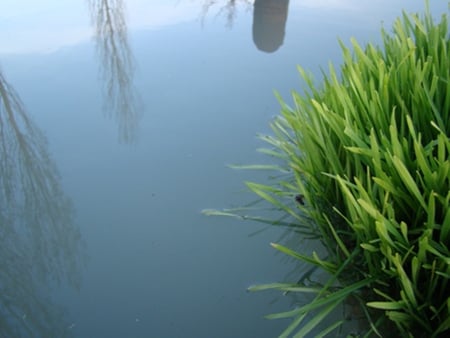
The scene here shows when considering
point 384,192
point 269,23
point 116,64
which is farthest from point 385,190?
point 269,23

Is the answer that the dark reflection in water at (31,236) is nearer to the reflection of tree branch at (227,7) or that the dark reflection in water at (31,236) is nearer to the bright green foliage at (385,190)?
the bright green foliage at (385,190)

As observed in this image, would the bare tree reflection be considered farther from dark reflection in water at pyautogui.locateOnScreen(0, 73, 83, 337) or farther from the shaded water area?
dark reflection in water at pyautogui.locateOnScreen(0, 73, 83, 337)

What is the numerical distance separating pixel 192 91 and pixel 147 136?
0.29 metres

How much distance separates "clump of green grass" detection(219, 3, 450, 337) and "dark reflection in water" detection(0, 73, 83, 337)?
1.61ft

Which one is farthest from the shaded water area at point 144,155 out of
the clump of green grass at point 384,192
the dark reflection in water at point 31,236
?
the clump of green grass at point 384,192

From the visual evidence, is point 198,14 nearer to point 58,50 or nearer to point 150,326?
point 58,50

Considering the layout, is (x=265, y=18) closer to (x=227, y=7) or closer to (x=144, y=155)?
(x=227, y=7)

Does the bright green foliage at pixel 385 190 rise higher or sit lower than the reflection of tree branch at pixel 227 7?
lower

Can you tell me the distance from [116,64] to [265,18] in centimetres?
75

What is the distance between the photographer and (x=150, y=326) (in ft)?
3.21

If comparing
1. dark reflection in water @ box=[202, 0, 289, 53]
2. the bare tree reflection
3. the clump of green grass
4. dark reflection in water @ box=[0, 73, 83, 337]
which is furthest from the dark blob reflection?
dark reflection in water @ box=[0, 73, 83, 337]

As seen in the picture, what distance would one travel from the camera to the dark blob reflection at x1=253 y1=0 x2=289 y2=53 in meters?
2.02

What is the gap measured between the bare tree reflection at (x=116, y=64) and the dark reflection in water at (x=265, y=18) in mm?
420

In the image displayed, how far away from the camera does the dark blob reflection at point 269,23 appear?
6.63 feet
